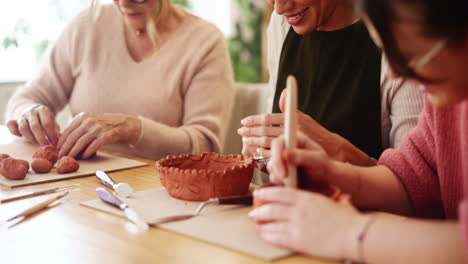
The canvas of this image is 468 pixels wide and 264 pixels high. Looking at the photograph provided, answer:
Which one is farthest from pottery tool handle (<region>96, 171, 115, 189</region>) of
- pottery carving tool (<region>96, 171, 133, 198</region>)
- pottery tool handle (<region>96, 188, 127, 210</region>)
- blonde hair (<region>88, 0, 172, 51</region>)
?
blonde hair (<region>88, 0, 172, 51</region>)

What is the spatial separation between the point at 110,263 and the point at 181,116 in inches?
53.1

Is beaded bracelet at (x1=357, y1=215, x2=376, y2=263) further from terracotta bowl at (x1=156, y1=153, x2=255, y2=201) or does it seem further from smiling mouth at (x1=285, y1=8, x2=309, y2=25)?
smiling mouth at (x1=285, y1=8, x2=309, y2=25)

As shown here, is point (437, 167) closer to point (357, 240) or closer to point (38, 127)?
point (357, 240)

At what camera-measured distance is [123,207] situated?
0.96m

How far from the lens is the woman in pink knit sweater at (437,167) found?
0.63 meters

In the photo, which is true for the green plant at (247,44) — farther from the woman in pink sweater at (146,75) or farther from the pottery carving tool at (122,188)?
the pottery carving tool at (122,188)

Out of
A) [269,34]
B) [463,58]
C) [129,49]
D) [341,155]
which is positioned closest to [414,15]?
[463,58]

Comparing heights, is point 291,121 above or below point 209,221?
above

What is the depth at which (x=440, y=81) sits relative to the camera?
672 millimetres

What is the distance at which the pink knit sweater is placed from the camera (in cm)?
91

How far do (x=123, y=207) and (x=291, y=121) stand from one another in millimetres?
372

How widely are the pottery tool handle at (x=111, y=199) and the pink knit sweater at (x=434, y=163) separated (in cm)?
52

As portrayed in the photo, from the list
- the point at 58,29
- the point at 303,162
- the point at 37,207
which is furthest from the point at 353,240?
the point at 58,29

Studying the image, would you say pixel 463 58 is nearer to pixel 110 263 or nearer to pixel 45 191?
pixel 110 263
